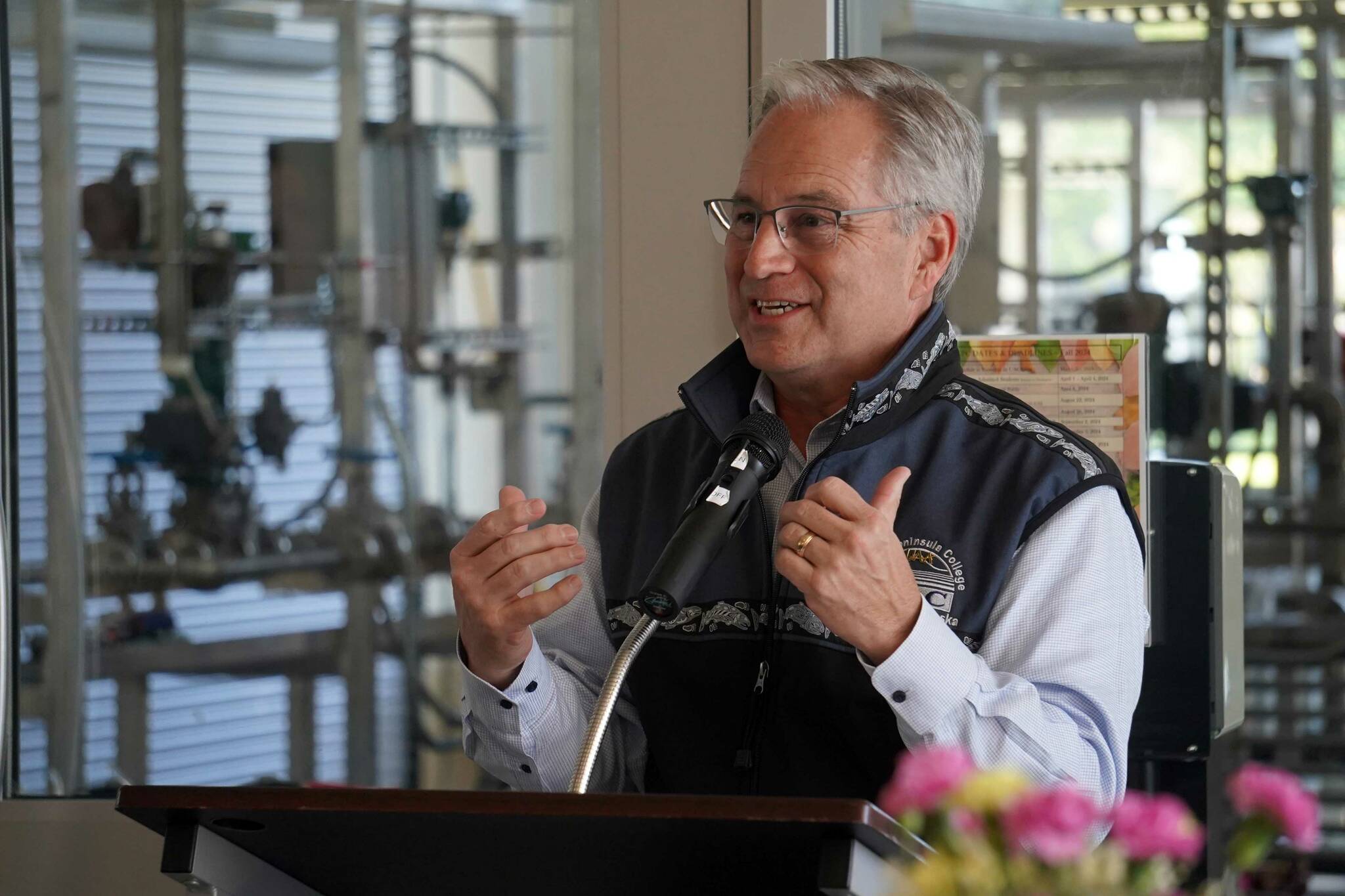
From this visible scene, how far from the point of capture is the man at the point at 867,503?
4.04 ft

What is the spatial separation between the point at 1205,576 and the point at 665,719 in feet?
2.02

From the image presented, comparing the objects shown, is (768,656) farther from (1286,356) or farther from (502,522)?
(1286,356)

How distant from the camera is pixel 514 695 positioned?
1.33 metres

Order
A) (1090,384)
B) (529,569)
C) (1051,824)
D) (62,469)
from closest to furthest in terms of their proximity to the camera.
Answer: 1. (1051,824)
2. (529,569)
3. (1090,384)
4. (62,469)

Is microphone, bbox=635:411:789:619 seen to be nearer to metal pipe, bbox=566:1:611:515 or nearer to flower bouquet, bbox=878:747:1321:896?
flower bouquet, bbox=878:747:1321:896

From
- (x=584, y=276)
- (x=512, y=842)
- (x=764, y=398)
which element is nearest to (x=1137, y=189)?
(x=584, y=276)

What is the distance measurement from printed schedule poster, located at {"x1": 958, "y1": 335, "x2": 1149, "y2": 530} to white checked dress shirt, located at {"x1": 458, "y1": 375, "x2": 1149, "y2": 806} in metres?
0.29

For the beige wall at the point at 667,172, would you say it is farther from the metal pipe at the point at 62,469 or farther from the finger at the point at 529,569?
the metal pipe at the point at 62,469

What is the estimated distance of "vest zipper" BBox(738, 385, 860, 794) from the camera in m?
1.33

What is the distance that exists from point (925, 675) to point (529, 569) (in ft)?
1.03

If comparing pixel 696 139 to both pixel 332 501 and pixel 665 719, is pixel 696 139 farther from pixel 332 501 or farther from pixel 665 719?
pixel 332 501

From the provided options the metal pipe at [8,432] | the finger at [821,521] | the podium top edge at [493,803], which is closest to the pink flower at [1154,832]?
the podium top edge at [493,803]

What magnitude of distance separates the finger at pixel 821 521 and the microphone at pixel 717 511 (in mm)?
67

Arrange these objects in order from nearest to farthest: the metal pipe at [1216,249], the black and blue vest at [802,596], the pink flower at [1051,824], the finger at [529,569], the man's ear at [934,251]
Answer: the pink flower at [1051,824] → the finger at [529,569] → the black and blue vest at [802,596] → the man's ear at [934,251] → the metal pipe at [1216,249]
